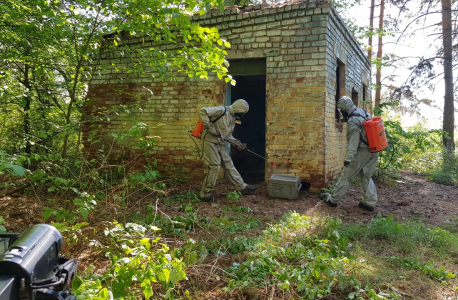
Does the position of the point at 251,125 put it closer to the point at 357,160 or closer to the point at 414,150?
the point at 357,160

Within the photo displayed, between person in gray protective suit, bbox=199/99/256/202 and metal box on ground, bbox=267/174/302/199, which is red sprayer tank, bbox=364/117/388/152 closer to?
metal box on ground, bbox=267/174/302/199

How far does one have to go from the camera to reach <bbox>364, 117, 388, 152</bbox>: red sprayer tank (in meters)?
4.89

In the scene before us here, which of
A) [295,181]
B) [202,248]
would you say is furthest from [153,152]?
[202,248]

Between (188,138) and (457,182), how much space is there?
734 cm

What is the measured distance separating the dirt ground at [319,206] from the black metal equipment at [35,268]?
279 cm

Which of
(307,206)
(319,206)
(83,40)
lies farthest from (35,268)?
(319,206)

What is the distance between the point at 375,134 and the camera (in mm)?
4891

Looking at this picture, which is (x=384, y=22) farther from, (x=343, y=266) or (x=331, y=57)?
(x=343, y=266)

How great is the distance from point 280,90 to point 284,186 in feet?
6.24

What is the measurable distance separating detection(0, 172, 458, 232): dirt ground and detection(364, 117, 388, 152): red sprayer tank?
3.57 feet

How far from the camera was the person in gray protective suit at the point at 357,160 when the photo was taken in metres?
5.00

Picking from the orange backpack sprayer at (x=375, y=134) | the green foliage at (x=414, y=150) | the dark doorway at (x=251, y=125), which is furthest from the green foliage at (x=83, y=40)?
the green foliage at (x=414, y=150)

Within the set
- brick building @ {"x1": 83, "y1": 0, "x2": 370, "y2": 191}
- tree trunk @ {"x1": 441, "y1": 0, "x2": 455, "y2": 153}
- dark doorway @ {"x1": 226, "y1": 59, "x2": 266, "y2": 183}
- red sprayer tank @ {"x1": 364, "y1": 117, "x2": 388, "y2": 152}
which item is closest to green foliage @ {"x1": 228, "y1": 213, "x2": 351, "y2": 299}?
red sprayer tank @ {"x1": 364, "y1": 117, "x2": 388, "y2": 152}

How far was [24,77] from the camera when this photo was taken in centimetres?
685
